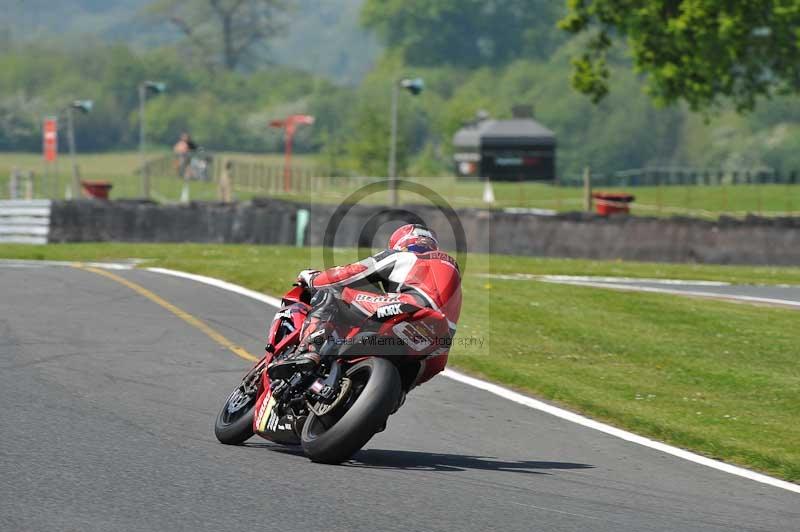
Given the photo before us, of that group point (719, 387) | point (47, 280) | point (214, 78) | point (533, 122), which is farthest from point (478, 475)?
point (214, 78)

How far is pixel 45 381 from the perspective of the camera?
11.2 meters

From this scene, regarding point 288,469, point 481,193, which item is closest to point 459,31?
point 481,193

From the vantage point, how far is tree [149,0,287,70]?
185375 mm

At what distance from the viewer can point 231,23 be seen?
627 ft

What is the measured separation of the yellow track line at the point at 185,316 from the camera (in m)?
13.7

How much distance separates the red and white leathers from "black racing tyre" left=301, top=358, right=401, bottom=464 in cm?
42

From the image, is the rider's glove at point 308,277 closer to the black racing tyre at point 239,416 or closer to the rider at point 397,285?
the rider at point 397,285

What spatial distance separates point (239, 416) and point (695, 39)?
3809 cm

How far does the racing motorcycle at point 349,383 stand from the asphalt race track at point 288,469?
0.17m

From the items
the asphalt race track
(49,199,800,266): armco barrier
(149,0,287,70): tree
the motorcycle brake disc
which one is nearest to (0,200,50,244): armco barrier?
(49,199,800,266): armco barrier

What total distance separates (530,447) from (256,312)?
23.3 feet

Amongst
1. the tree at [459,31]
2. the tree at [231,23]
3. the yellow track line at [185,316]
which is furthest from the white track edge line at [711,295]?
the tree at [231,23]

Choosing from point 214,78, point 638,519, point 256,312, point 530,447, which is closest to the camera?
point 638,519

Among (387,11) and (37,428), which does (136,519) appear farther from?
(387,11)
